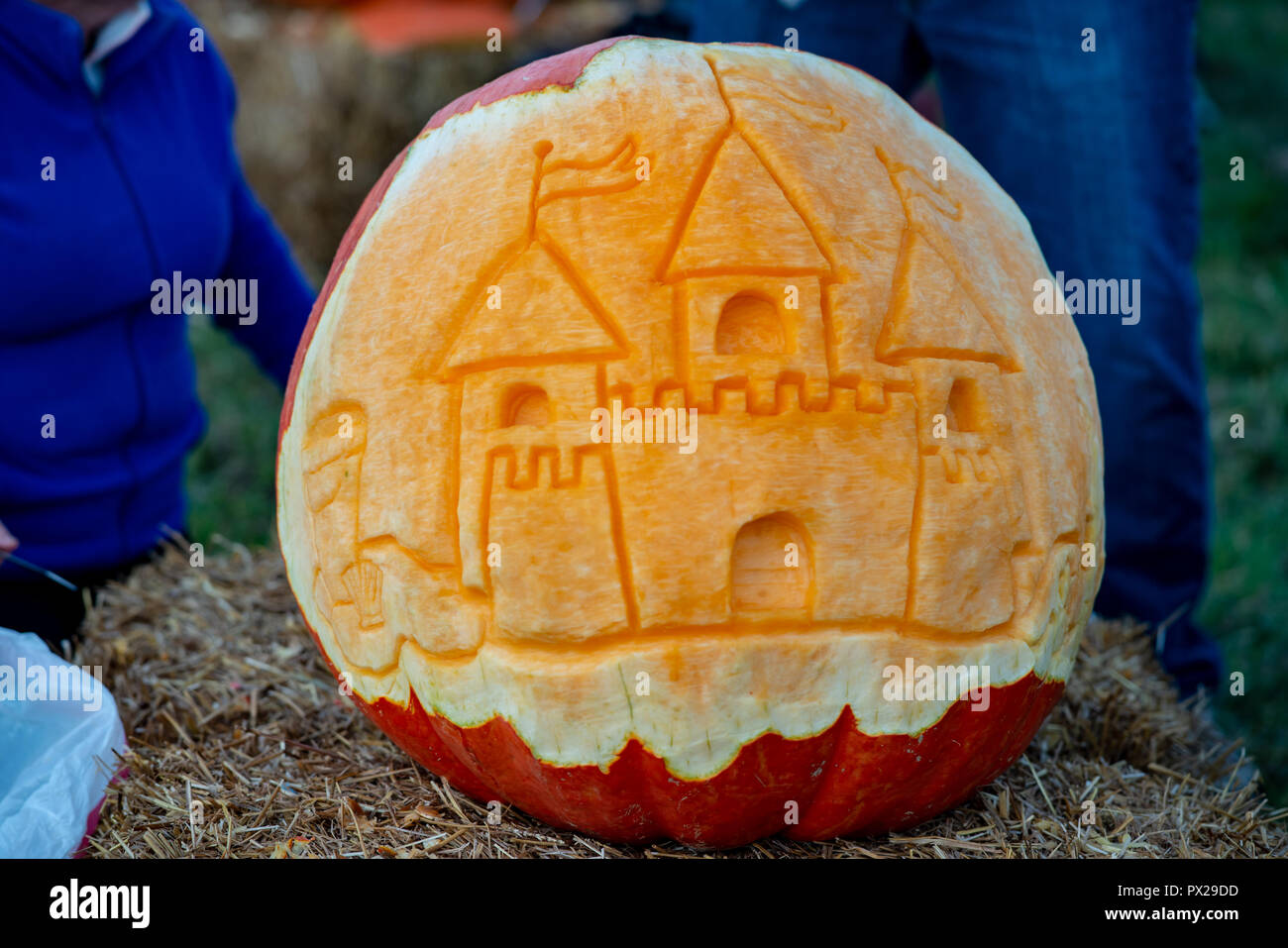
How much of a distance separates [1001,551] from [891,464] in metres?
0.24

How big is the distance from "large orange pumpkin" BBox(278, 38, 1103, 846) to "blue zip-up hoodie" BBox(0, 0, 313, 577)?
3.98 feet

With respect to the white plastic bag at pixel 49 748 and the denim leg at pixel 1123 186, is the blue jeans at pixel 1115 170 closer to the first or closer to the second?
the denim leg at pixel 1123 186

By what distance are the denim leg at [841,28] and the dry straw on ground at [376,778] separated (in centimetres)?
159

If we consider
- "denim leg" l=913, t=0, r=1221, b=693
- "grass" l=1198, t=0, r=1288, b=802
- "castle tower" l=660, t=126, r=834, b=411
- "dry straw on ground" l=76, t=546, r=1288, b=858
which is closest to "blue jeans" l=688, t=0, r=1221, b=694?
"denim leg" l=913, t=0, r=1221, b=693

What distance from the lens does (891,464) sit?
175cm

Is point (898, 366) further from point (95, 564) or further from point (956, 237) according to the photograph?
point (95, 564)

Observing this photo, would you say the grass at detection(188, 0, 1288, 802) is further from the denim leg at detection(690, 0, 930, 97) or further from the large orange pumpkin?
the denim leg at detection(690, 0, 930, 97)

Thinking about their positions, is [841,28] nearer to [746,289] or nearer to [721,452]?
[746,289]

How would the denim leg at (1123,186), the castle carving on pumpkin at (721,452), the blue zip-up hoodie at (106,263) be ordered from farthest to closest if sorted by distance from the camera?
1. the denim leg at (1123,186)
2. the blue zip-up hoodie at (106,263)
3. the castle carving on pumpkin at (721,452)

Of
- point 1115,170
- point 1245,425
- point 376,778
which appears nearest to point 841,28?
point 1115,170

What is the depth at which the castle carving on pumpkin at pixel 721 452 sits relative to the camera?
5.60 feet

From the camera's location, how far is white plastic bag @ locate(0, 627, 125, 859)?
6.39 feet

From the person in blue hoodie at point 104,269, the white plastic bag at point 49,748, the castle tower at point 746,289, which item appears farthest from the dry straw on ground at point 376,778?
the castle tower at point 746,289

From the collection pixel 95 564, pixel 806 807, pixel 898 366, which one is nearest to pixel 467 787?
pixel 806 807
